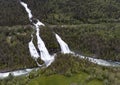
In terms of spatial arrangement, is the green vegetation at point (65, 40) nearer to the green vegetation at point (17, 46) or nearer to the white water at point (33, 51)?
the green vegetation at point (17, 46)

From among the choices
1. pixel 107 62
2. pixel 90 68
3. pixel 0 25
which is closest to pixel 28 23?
pixel 0 25

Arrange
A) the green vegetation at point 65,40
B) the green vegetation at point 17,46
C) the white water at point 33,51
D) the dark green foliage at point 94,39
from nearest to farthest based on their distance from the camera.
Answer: the green vegetation at point 17,46 → the green vegetation at point 65,40 → the white water at point 33,51 → the dark green foliage at point 94,39

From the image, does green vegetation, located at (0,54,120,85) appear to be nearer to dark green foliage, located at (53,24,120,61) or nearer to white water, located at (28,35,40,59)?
white water, located at (28,35,40,59)

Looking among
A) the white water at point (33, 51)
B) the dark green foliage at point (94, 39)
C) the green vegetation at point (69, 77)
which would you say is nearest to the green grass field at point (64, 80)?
the green vegetation at point (69, 77)

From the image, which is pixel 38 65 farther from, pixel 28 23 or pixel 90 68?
pixel 28 23

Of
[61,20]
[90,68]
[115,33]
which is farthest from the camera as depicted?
[61,20]

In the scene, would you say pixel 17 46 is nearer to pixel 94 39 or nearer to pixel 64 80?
pixel 94 39

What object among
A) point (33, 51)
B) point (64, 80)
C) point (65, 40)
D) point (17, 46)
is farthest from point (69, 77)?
point (65, 40)

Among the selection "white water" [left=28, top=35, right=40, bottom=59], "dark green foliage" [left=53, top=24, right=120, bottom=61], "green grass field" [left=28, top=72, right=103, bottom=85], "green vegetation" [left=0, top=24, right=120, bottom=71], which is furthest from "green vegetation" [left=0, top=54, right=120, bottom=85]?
"dark green foliage" [left=53, top=24, right=120, bottom=61]
